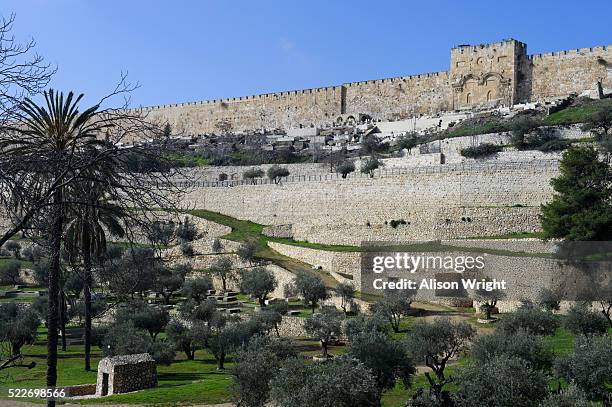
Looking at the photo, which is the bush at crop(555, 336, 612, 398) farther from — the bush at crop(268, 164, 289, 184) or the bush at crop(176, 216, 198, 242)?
the bush at crop(268, 164, 289, 184)

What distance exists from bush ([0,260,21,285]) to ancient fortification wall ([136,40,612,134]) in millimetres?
23517

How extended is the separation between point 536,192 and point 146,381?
68.4 feet

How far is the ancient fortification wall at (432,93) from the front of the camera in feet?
157

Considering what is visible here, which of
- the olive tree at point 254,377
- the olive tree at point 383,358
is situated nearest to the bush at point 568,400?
the olive tree at point 383,358

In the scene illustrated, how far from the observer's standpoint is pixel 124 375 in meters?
15.8

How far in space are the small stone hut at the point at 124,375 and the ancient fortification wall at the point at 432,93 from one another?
3677cm

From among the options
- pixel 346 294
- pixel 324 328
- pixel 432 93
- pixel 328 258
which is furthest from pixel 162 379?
pixel 432 93

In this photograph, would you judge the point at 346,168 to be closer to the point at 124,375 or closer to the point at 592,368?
the point at 124,375

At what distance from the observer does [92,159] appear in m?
5.32

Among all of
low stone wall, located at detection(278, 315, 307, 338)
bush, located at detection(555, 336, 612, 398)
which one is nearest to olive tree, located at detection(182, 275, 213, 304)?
low stone wall, located at detection(278, 315, 307, 338)

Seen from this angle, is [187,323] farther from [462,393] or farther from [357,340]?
[462,393]

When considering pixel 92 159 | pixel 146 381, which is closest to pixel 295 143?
pixel 146 381

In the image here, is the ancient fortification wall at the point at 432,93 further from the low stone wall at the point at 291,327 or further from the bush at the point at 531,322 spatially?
the bush at the point at 531,322

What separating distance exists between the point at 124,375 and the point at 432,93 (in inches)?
1663
